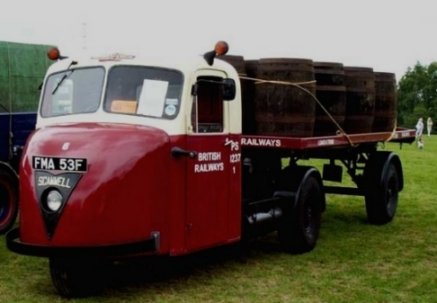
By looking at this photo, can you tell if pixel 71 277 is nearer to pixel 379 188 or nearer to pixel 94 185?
pixel 94 185

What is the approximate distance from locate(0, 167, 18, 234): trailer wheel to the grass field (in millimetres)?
325

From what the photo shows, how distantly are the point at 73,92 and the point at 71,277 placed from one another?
5.81ft

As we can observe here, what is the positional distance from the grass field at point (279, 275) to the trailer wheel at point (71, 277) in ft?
0.39

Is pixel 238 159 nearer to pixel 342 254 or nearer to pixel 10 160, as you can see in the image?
pixel 342 254

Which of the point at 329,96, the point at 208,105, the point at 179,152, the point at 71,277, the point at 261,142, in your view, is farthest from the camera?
the point at 329,96

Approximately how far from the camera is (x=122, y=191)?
21.1 feet

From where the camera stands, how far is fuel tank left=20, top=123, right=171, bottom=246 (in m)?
6.30

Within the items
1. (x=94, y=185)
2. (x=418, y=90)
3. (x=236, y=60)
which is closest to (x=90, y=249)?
(x=94, y=185)

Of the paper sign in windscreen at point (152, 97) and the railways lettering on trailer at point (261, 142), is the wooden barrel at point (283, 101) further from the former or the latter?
the paper sign in windscreen at point (152, 97)

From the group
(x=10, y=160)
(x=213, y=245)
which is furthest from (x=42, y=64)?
(x=213, y=245)

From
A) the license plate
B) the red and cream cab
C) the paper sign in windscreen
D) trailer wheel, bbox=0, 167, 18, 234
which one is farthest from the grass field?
the paper sign in windscreen

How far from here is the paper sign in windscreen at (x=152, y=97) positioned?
23.0ft

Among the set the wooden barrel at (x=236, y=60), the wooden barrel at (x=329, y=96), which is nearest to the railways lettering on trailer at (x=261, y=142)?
the wooden barrel at (x=236, y=60)

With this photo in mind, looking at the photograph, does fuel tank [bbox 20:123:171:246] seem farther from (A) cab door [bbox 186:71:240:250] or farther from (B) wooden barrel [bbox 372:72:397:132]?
(B) wooden barrel [bbox 372:72:397:132]
